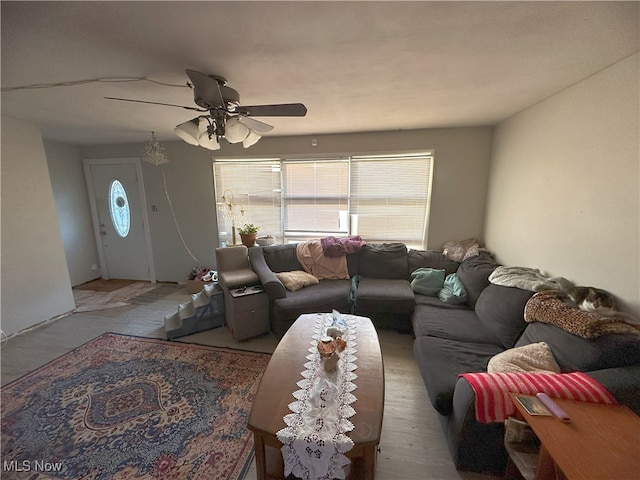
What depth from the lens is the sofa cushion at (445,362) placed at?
4.68 feet

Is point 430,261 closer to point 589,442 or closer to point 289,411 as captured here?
point 589,442

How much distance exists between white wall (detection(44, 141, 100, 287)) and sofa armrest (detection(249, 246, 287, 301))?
334 cm

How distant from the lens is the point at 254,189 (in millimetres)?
3775

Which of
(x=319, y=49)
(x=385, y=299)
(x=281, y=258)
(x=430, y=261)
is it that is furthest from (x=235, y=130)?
(x=430, y=261)

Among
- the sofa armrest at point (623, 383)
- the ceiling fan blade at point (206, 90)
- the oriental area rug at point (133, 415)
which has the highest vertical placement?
the ceiling fan blade at point (206, 90)

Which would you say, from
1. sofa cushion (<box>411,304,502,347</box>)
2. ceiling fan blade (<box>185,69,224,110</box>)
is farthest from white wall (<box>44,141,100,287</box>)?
sofa cushion (<box>411,304,502,347</box>)

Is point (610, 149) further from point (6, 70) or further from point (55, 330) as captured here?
point (55, 330)

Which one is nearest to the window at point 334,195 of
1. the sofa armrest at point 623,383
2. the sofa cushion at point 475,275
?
the sofa cushion at point 475,275

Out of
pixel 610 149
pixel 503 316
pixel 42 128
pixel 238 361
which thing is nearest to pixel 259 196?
pixel 238 361

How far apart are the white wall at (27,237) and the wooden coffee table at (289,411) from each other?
316 centimetres

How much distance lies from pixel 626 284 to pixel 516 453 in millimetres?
1167

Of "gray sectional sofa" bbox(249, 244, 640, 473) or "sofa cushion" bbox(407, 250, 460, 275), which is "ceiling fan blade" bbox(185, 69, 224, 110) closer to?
"gray sectional sofa" bbox(249, 244, 640, 473)

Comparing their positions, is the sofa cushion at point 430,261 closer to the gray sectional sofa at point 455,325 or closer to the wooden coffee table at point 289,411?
the gray sectional sofa at point 455,325

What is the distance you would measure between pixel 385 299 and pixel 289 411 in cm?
163
